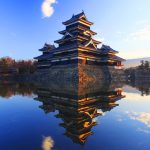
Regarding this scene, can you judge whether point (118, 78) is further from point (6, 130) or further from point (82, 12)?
point (6, 130)

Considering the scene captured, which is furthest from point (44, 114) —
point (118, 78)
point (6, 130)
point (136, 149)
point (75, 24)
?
point (118, 78)

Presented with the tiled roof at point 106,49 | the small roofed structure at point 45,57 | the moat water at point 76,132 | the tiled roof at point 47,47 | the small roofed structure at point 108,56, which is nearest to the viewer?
the moat water at point 76,132

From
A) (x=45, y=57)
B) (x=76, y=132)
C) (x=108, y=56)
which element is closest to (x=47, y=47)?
(x=45, y=57)

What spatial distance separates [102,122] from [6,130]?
3771 millimetres

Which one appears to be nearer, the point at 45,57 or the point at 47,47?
the point at 45,57

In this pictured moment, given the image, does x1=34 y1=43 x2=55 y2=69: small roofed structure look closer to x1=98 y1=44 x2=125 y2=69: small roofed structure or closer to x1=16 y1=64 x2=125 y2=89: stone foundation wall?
x1=16 y1=64 x2=125 y2=89: stone foundation wall

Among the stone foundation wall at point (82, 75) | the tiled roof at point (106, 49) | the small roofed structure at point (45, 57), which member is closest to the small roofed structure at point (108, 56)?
the tiled roof at point (106, 49)

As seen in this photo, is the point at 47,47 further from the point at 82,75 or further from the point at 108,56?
→ the point at 82,75

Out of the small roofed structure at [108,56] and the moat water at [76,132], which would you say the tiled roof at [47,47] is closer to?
the small roofed structure at [108,56]

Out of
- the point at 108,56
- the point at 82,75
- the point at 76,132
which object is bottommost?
the point at 76,132

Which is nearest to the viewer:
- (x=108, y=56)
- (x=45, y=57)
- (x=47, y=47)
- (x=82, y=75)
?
(x=82, y=75)

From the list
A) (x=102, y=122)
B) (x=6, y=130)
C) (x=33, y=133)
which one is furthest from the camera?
(x=102, y=122)

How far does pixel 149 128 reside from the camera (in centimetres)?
704

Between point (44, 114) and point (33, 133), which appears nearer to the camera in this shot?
point (33, 133)
